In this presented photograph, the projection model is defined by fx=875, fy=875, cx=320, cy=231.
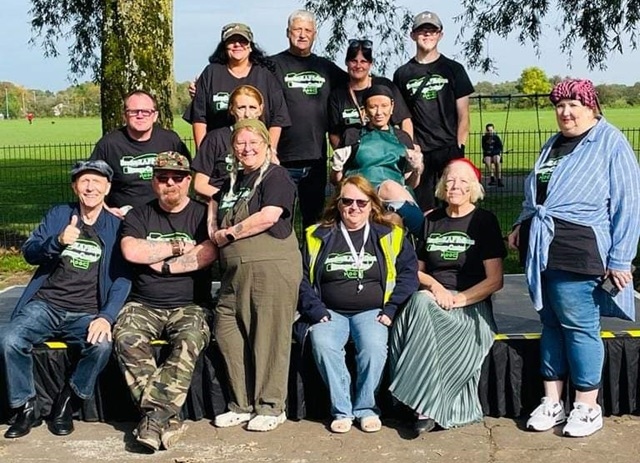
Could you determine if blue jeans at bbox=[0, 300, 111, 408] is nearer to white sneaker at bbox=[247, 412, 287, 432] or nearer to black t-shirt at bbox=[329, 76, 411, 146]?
white sneaker at bbox=[247, 412, 287, 432]

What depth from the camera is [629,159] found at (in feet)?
14.0

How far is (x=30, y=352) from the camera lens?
469 cm

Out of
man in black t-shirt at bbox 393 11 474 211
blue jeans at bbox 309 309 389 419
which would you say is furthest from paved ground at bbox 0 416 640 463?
man in black t-shirt at bbox 393 11 474 211

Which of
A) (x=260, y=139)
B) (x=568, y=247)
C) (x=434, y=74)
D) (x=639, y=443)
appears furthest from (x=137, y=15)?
(x=639, y=443)

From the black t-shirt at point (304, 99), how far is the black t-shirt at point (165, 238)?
122 centimetres

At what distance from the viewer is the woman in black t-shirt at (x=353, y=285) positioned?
456cm

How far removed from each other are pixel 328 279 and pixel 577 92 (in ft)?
5.27

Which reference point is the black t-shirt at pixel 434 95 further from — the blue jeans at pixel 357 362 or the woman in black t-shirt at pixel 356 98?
the blue jeans at pixel 357 362

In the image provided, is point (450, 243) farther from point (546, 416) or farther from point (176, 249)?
point (176, 249)

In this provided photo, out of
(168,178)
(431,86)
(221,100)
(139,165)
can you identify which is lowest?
(168,178)

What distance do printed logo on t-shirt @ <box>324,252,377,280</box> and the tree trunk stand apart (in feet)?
12.6

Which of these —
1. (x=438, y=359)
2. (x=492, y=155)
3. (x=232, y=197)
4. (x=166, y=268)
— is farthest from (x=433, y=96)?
(x=492, y=155)

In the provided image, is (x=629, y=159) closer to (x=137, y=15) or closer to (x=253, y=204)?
(x=253, y=204)

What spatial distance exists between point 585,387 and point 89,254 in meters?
2.74
